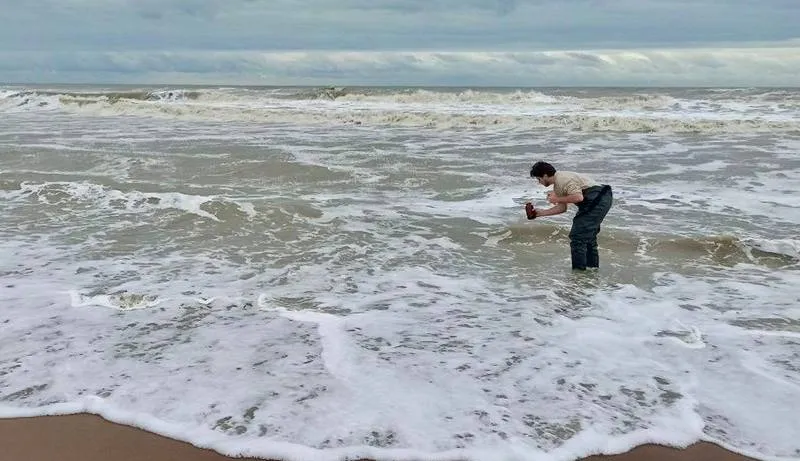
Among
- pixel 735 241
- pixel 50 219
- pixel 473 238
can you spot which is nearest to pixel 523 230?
pixel 473 238

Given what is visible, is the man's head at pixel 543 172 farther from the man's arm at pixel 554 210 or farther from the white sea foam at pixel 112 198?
the white sea foam at pixel 112 198

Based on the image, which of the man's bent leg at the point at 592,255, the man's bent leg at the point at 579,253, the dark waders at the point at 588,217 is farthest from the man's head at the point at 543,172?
the man's bent leg at the point at 592,255

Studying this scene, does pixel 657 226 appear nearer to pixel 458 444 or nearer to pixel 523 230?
pixel 523 230

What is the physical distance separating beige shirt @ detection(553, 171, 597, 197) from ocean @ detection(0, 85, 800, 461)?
923 millimetres

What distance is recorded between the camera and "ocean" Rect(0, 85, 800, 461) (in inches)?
158

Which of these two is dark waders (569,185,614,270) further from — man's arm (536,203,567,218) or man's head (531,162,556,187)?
man's head (531,162,556,187)

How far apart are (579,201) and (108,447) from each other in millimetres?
4993

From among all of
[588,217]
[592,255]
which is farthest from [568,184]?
[592,255]

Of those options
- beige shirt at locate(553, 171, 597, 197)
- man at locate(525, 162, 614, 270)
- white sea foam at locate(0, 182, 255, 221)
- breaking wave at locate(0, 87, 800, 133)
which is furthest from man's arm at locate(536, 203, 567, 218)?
breaking wave at locate(0, 87, 800, 133)

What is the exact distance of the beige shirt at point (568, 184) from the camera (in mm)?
7000

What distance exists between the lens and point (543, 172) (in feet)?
22.7

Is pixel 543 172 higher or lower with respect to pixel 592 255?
higher

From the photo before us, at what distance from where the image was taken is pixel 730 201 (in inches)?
437

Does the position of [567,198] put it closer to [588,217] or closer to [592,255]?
[588,217]
